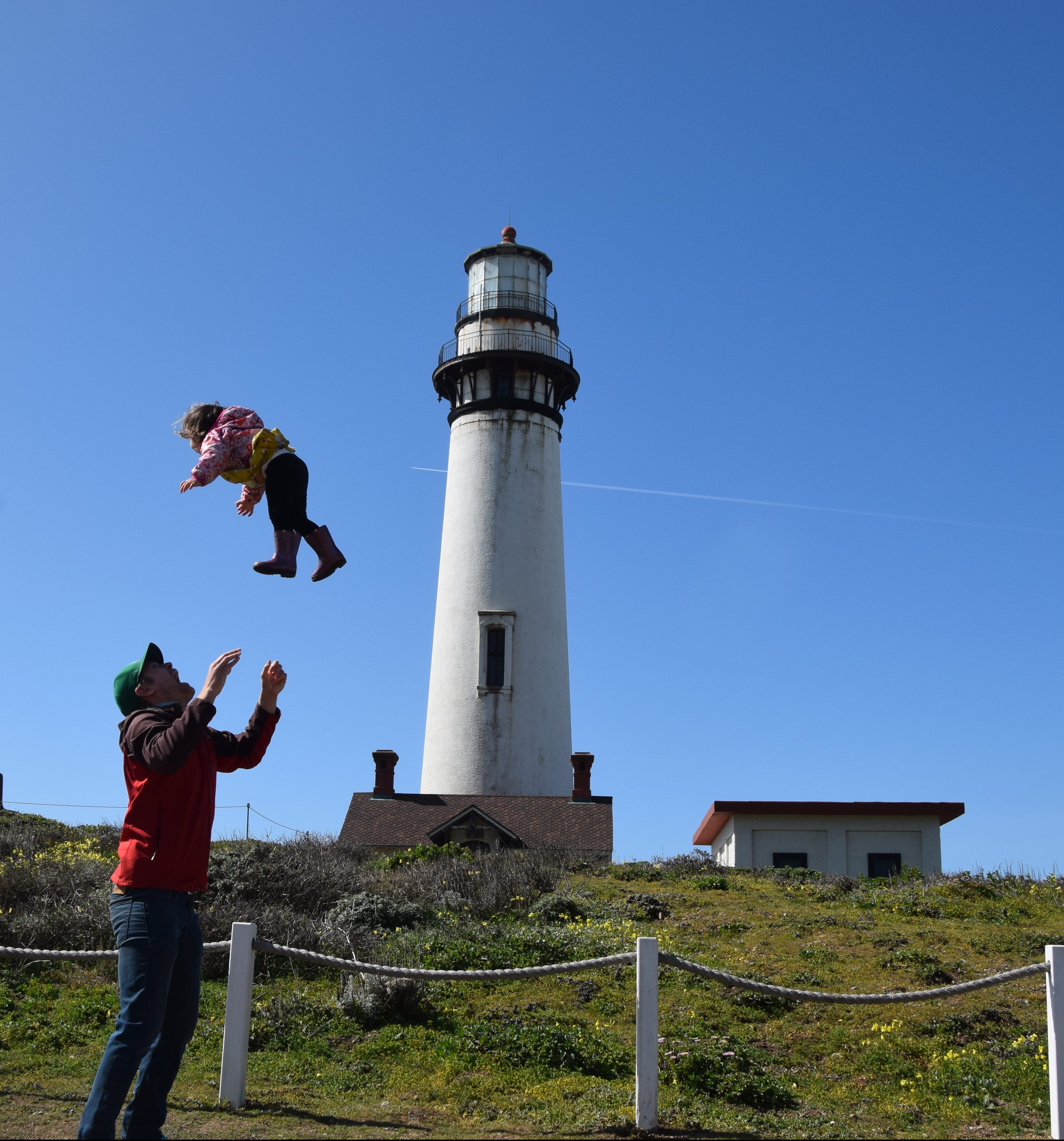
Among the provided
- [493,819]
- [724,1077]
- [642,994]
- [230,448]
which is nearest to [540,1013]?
[724,1077]

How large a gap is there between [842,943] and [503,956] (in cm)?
480

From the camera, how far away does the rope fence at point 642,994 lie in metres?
7.30

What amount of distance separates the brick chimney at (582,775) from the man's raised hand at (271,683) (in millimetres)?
24309

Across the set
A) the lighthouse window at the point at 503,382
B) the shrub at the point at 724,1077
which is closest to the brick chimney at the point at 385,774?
the lighthouse window at the point at 503,382

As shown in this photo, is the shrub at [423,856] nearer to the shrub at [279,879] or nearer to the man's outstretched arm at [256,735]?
the shrub at [279,879]

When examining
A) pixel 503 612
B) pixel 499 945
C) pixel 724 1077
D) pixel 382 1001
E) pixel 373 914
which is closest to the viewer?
pixel 724 1077

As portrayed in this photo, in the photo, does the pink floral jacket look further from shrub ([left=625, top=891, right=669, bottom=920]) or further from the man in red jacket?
shrub ([left=625, top=891, right=669, bottom=920])

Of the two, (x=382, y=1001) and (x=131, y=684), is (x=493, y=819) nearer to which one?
(x=382, y=1001)

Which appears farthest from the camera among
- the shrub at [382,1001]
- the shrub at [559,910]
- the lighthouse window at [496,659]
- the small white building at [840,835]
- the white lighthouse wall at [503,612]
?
the lighthouse window at [496,659]

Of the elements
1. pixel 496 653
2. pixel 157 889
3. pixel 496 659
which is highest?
pixel 496 653

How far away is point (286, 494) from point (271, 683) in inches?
46.3

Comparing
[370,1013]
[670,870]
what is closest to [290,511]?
[370,1013]

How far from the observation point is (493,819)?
2875 cm

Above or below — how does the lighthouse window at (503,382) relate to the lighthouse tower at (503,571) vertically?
above
